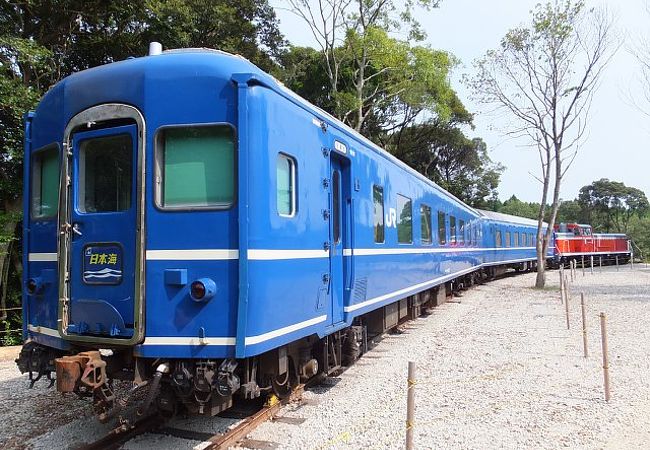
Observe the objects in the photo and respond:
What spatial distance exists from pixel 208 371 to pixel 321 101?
25.0 m

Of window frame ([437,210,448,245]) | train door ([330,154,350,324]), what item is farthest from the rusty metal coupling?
window frame ([437,210,448,245])

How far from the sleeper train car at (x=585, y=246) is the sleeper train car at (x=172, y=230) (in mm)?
30680

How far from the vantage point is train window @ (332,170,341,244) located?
6168 mm

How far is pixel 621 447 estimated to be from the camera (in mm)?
4867

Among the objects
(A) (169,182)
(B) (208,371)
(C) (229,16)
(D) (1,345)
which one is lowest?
(D) (1,345)

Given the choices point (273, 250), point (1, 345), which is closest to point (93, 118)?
point (273, 250)

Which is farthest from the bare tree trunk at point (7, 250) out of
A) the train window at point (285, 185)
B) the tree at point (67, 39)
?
the train window at point (285, 185)

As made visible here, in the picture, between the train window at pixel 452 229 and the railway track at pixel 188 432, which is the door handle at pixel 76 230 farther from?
the train window at pixel 452 229

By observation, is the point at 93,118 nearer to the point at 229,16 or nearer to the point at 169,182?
the point at 169,182

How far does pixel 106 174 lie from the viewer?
4.65 m

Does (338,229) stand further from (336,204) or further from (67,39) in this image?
(67,39)

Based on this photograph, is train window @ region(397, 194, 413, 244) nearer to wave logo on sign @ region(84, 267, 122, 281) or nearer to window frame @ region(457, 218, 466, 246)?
wave logo on sign @ region(84, 267, 122, 281)

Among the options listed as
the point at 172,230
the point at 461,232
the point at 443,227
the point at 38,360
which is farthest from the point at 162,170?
the point at 461,232

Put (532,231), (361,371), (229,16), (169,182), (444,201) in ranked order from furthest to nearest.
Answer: (532,231) → (229,16) → (444,201) → (361,371) → (169,182)
